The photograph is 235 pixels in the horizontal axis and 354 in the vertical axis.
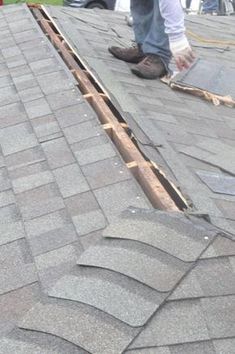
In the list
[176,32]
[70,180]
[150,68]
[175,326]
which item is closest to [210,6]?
[150,68]

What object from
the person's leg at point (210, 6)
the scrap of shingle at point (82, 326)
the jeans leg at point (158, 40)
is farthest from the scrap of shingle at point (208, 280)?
the person's leg at point (210, 6)

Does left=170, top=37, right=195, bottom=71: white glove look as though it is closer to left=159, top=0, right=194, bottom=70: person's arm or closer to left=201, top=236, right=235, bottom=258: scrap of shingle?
left=159, top=0, right=194, bottom=70: person's arm

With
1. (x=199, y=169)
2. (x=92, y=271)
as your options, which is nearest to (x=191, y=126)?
(x=199, y=169)

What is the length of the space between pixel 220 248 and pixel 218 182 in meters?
0.80

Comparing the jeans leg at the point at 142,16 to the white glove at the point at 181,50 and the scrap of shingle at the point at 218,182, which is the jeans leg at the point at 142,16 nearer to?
the white glove at the point at 181,50

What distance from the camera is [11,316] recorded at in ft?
6.77

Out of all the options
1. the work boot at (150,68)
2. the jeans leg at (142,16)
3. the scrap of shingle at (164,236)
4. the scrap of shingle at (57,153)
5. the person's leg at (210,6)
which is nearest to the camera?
the scrap of shingle at (164,236)

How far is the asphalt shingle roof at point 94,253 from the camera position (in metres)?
1.83

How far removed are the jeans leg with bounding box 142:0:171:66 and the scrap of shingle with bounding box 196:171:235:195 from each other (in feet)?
7.08

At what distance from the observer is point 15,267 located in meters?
2.35

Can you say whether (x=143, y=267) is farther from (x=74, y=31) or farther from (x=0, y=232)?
(x=74, y=31)

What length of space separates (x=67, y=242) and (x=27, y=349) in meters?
0.70

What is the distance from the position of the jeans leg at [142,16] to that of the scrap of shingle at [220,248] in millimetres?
3406

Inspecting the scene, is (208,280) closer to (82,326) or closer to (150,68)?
(82,326)
